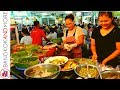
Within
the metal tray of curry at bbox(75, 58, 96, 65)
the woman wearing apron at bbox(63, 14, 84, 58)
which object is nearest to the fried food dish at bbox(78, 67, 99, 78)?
the metal tray of curry at bbox(75, 58, 96, 65)

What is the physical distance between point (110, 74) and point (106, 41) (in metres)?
0.55

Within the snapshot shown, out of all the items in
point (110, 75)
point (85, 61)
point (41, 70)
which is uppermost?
point (85, 61)

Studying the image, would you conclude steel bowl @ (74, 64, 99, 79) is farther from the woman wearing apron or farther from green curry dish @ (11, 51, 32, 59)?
green curry dish @ (11, 51, 32, 59)

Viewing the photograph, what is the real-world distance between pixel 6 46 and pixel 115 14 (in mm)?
1868

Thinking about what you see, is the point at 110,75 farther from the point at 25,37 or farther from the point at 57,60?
the point at 25,37

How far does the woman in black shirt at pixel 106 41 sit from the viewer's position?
4910mm

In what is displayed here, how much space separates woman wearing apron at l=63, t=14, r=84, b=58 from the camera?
495 cm

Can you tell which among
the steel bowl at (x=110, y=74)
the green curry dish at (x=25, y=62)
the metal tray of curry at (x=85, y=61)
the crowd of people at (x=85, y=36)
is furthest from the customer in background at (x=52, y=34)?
the steel bowl at (x=110, y=74)

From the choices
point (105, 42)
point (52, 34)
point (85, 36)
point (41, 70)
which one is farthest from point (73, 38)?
point (41, 70)

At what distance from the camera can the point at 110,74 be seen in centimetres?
497

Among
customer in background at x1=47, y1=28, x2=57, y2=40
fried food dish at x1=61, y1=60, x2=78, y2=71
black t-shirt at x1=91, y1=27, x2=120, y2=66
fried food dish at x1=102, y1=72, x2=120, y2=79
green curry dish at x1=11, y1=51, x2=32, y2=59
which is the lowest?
fried food dish at x1=102, y1=72, x2=120, y2=79

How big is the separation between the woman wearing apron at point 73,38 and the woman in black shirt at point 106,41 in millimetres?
214

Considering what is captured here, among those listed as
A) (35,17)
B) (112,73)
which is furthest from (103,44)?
(35,17)
